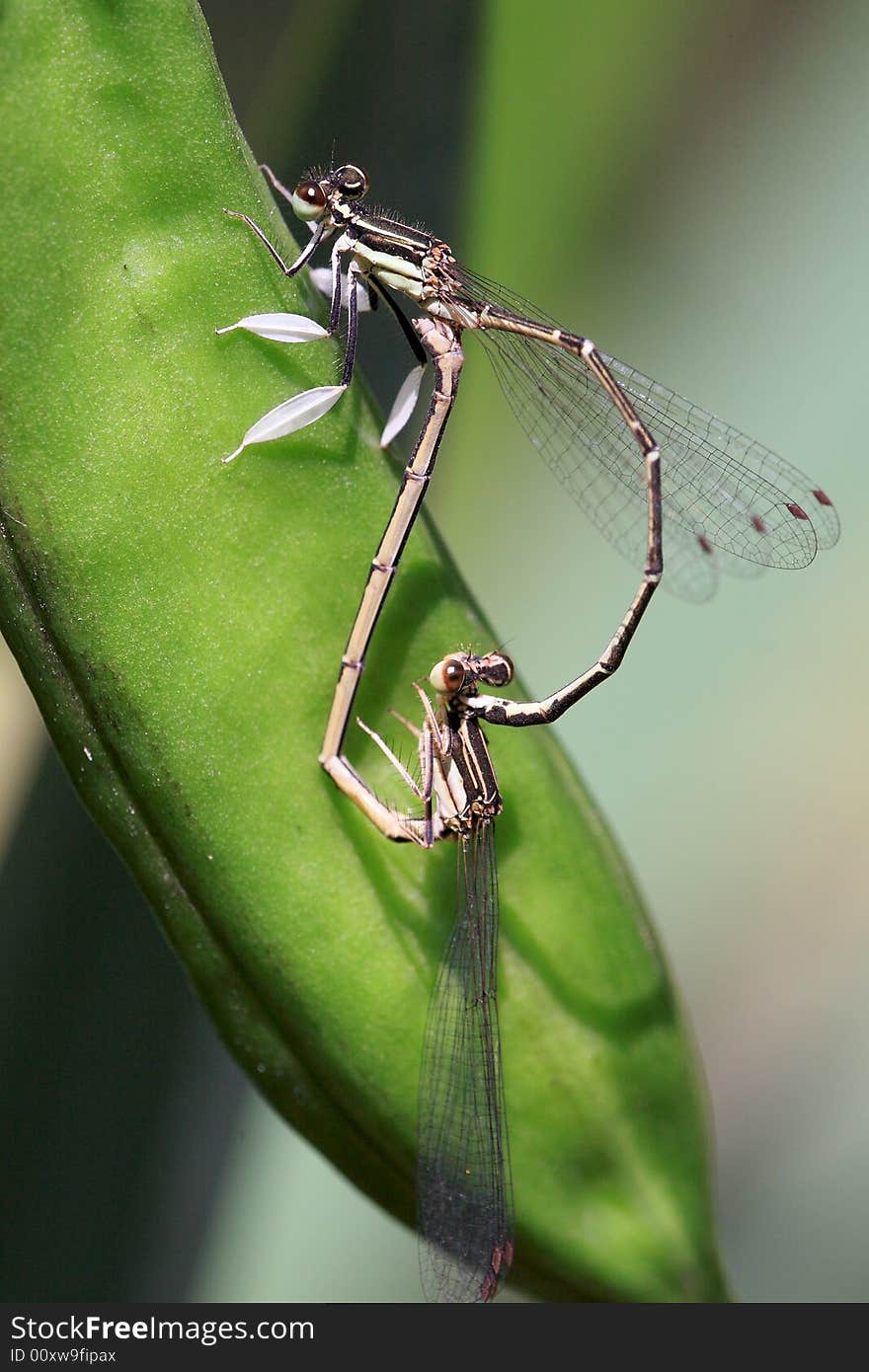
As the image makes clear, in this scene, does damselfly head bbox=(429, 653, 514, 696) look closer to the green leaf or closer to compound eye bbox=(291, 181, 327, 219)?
the green leaf

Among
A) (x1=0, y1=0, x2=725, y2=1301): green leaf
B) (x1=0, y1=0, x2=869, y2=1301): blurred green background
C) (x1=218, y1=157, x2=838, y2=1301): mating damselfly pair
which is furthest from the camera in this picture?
(x1=0, y1=0, x2=869, y2=1301): blurred green background

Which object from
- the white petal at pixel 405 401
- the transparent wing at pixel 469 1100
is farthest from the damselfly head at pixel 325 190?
the transparent wing at pixel 469 1100

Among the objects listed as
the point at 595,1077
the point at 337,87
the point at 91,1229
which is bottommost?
the point at 91,1229

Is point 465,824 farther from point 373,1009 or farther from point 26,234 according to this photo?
point 26,234

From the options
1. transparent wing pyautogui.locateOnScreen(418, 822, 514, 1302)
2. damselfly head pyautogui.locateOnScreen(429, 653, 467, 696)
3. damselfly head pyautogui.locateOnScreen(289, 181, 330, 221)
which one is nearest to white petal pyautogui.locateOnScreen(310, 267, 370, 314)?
damselfly head pyautogui.locateOnScreen(289, 181, 330, 221)

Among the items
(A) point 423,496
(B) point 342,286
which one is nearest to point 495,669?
(A) point 423,496

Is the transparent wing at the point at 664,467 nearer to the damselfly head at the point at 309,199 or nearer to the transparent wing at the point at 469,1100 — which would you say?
the damselfly head at the point at 309,199

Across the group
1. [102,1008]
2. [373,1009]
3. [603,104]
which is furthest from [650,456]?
[102,1008]
